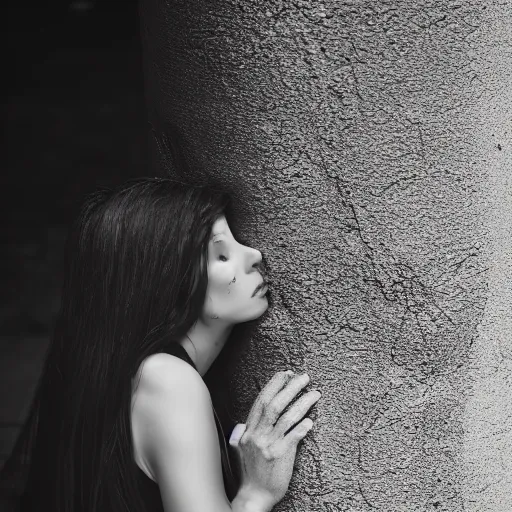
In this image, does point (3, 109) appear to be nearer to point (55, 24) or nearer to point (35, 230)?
point (55, 24)

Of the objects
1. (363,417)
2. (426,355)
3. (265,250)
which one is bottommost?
(363,417)

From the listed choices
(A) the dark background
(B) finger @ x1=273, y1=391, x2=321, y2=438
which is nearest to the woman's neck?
(B) finger @ x1=273, y1=391, x2=321, y2=438

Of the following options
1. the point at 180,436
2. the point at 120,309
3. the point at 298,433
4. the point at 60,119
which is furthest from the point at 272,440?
the point at 60,119

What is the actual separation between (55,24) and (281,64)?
10.0 meters

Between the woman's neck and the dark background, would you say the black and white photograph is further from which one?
the dark background

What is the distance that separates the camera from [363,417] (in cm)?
173

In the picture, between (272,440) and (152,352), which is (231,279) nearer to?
(152,352)

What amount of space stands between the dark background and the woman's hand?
6.01 m

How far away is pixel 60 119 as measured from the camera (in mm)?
10312

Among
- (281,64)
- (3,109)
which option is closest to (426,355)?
(281,64)

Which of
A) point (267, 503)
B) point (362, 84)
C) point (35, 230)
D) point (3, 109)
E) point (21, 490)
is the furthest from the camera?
point (3, 109)

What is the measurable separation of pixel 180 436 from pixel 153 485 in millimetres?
192

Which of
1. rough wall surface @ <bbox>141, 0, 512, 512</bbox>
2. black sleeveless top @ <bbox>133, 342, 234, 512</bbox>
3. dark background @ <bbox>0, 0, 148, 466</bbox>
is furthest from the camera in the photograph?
dark background @ <bbox>0, 0, 148, 466</bbox>

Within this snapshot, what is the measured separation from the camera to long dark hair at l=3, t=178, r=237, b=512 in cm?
171
